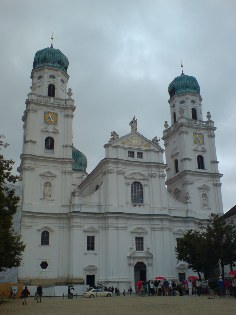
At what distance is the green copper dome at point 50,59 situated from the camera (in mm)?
52334

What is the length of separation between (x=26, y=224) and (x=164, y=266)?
55.1ft

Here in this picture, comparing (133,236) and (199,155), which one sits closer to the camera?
(133,236)

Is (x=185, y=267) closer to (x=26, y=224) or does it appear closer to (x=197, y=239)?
(x=197, y=239)

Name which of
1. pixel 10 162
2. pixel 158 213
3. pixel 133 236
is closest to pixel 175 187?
pixel 158 213

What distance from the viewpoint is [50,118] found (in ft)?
163

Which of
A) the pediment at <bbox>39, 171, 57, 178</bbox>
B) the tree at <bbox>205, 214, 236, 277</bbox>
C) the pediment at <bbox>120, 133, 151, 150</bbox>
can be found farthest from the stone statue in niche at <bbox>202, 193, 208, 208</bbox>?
the pediment at <bbox>39, 171, 57, 178</bbox>

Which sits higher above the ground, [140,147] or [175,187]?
[140,147]

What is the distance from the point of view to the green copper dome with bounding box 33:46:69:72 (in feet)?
172

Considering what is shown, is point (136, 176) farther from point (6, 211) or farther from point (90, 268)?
point (6, 211)

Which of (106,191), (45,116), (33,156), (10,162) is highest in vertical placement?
(45,116)

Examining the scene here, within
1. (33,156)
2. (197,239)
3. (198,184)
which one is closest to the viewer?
(197,239)

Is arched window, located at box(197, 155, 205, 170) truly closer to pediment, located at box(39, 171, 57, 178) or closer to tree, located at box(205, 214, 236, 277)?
tree, located at box(205, 214, 236, 277)

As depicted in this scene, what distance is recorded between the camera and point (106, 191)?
4812 cm

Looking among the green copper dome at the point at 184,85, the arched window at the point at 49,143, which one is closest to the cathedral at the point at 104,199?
the arched window at the point at 49,143
